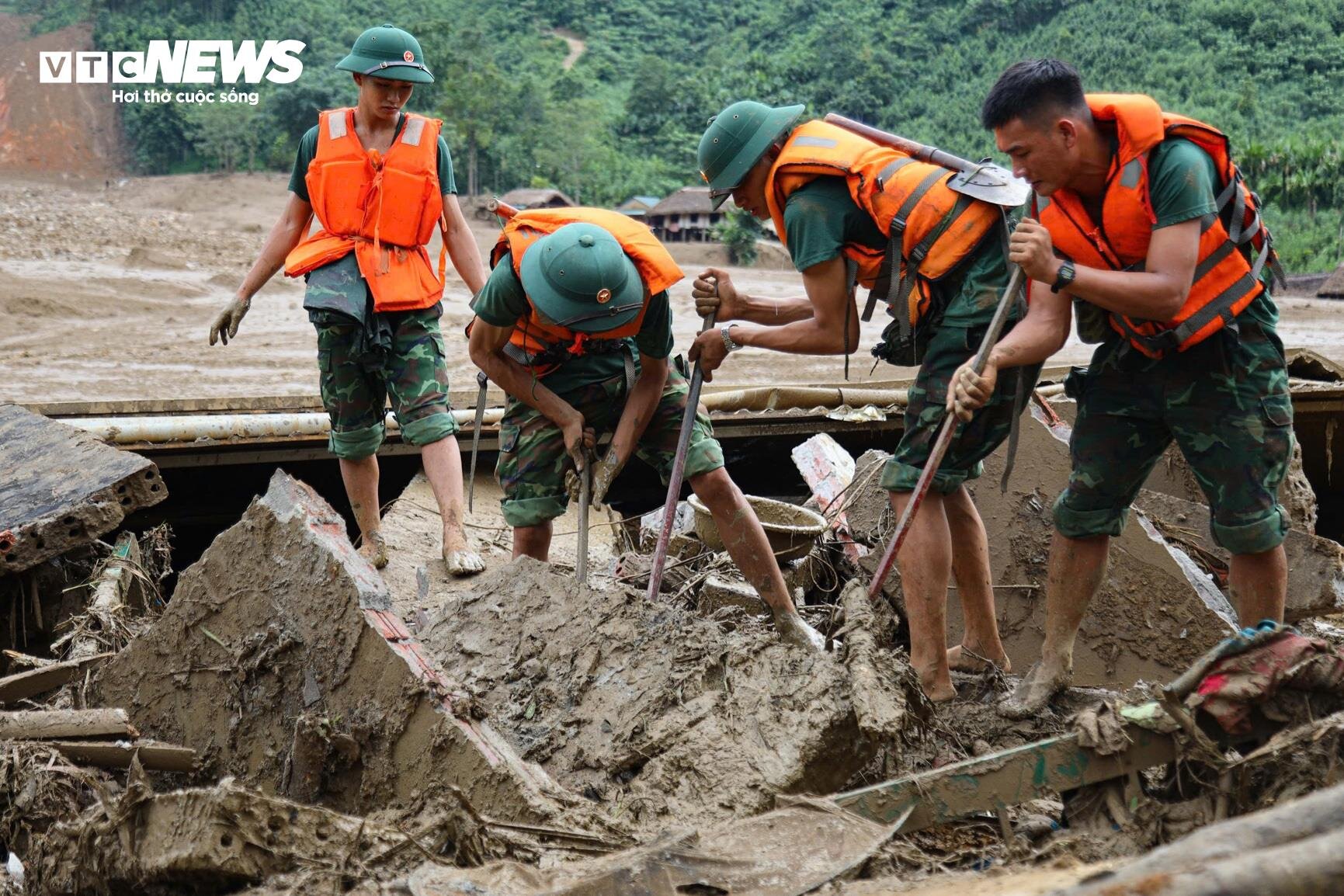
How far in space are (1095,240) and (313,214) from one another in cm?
330

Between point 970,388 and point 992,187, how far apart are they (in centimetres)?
70

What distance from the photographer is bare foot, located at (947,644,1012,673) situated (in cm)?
411

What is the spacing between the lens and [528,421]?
14.6 feet

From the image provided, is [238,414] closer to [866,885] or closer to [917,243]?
[917,243]

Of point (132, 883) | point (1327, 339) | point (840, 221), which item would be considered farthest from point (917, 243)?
point (1327, 339)

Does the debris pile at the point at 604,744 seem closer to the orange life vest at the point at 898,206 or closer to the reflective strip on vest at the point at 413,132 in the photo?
the orange life vest at the point at 898,206

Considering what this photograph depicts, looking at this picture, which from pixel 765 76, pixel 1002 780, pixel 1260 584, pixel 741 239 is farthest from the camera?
pixel 765 76

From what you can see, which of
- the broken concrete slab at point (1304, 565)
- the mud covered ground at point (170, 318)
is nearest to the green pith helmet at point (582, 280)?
the broken concrete slab at point (1304, 565)

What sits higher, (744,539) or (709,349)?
(709,349)

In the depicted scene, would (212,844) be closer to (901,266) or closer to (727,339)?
(727,339)

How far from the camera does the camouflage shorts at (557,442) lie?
4.39 m

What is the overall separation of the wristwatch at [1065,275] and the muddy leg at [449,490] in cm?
263

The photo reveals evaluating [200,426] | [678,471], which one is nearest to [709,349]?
[678,471]

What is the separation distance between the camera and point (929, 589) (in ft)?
12.4
